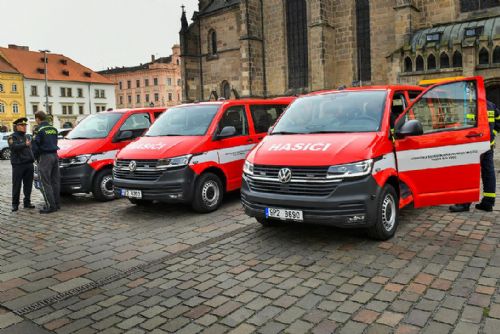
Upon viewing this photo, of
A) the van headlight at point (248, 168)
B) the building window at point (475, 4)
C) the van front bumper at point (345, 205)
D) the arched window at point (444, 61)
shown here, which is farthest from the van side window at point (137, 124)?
the building window at point (475, 4)

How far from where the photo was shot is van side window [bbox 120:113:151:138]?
10.8 m

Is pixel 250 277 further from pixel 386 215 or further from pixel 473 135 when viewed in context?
pixel 473 135

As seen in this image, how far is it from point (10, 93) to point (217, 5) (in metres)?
43.3

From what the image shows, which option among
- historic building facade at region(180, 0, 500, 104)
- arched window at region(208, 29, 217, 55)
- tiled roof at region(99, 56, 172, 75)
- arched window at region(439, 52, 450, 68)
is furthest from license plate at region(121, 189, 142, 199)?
tiled roof at region(99, 56, 172, 75)

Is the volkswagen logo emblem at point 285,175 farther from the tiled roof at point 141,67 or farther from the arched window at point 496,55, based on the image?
the tiled roof at point 141,67

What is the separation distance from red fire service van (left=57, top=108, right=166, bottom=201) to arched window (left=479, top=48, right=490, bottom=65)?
19.6 metres

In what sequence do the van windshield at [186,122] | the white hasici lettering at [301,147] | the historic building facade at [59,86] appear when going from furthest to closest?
the historic building facade at [59,86] → the van windshield at [186,122] → the white hasici lettering at [301,147]

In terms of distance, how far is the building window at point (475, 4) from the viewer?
2529 cm

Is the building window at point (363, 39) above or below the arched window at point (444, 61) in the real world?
above

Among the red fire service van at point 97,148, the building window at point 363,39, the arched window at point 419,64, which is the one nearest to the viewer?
the red fire service van at point 97,148

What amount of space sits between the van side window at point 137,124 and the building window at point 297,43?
2358cm

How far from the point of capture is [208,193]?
329 inches

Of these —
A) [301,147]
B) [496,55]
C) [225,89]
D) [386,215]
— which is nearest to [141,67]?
[225,89]

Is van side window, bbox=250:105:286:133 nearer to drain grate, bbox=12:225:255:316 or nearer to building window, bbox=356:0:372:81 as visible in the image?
drain grate, bbox=12:225:255:316
